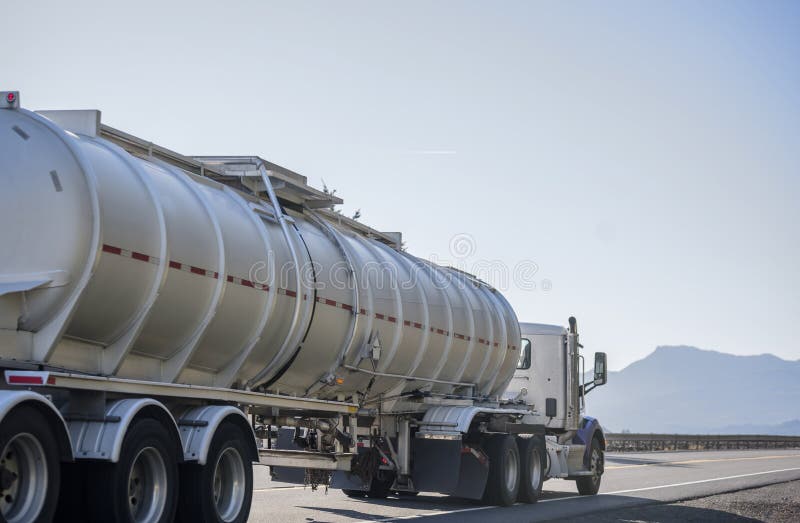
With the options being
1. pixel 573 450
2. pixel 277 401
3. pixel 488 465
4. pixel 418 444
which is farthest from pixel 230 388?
pixel 573 450

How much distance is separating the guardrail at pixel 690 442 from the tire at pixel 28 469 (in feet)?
143

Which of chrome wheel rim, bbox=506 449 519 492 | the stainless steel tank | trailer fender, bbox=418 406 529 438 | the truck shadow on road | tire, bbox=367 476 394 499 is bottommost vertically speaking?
the truck shadow on road

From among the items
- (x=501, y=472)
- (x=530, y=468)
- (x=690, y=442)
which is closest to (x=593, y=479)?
(x=530, y=468)

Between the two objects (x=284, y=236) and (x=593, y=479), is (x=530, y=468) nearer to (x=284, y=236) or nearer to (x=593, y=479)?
(x=593, y=479)

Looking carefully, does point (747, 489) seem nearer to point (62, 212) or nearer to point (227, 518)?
point (227, 518)

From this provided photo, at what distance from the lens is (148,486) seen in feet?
28.8

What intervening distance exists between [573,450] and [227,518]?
36.8 feet

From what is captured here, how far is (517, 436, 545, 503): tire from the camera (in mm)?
17422

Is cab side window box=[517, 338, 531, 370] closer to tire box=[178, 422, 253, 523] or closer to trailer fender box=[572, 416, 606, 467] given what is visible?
trailer fender box=[572, 416, 606, 467]

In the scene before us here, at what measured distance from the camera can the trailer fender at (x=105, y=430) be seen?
8.03m

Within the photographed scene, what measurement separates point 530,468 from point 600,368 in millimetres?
4005

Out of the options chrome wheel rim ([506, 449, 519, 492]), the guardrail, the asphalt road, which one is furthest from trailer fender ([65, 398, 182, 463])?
the guardrail

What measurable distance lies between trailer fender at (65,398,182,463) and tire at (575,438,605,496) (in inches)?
528

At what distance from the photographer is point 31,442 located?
24.2 feet
